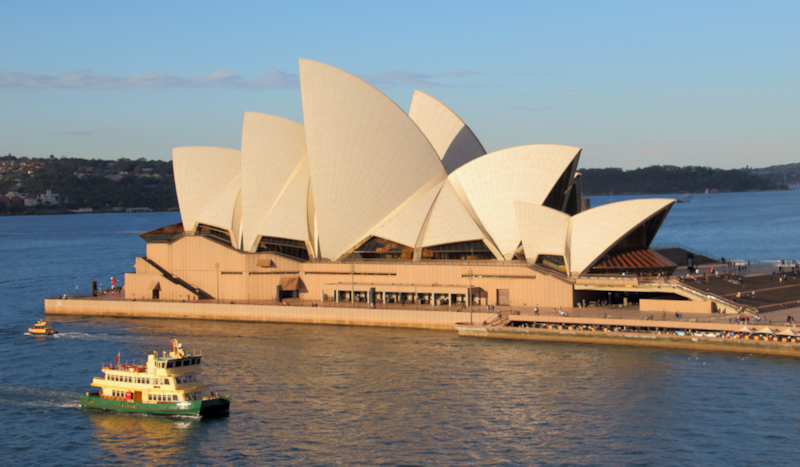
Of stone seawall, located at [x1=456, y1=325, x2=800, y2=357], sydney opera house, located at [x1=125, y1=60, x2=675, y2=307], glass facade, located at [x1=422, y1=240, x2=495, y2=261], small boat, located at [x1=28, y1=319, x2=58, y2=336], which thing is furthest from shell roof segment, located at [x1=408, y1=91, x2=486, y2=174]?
small boat, located at [x1=28, y1=319, x2=58, y2=336]

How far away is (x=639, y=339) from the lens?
39906 mm

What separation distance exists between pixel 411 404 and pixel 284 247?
28905 millimetres

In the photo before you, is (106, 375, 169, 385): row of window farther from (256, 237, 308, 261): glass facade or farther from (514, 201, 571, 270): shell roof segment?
(514, 201, 571, 270): shell roof segment

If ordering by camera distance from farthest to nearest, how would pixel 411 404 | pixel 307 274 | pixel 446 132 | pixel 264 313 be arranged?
1. pixel 446 132
2. pixel 307 274
3. pixel 264 313
4. pixel 411 404

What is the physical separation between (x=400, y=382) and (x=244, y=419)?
7239mm

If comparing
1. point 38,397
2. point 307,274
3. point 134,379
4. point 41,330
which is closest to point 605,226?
point 307,274

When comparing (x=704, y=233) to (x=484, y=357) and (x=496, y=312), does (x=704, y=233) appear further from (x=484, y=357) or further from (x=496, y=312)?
(x=484, y=357)

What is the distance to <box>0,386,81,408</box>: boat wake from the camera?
32.1 metres

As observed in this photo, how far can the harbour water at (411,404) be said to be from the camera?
25250 millimetres

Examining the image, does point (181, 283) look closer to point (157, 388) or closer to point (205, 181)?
point (205, 181)

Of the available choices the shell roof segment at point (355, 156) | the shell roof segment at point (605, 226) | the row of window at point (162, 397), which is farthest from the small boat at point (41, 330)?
the shell roof segment at point (605, 226)

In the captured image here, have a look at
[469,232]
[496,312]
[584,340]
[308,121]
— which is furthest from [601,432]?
[308,121]

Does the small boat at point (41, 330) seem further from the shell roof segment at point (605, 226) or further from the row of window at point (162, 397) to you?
the shell roof segment at point (605, 226)

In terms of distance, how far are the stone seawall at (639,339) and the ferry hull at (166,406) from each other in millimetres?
17561
